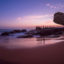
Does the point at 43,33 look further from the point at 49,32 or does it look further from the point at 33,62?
the point at 33,62

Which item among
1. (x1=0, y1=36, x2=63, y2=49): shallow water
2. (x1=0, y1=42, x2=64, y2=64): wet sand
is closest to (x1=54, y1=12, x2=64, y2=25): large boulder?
(x1=0, y1=42, x2=64, y2=64): wet sand

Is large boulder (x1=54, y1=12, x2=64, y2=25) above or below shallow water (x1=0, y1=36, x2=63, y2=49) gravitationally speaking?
above

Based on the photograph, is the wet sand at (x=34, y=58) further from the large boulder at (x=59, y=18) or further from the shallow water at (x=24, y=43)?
the shallow water at (x=24, y=43)

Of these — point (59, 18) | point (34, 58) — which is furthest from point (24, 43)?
point (59, 18)

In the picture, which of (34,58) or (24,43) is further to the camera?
(24,43)

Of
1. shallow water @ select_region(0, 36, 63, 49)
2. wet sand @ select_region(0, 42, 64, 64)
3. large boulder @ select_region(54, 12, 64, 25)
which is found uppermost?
large boulder @ select_region(54, 12, 64, 25)

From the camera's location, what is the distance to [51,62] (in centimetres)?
538

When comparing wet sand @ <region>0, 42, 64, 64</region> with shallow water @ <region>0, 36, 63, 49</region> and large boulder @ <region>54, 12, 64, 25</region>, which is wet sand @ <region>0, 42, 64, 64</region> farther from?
shallow water @ <region>0, 36, 63, 49</region>

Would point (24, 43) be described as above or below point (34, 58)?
below

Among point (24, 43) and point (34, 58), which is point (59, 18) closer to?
point (34, 58)

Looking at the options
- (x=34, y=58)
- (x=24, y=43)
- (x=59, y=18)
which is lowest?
(x=24, y=43)

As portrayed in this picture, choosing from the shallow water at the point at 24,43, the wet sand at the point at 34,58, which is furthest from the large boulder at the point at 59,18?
the shallow water at the point at 24,43

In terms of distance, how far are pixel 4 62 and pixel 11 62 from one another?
36cm

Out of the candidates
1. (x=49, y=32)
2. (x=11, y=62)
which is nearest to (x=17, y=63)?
(x=11, y=62)
